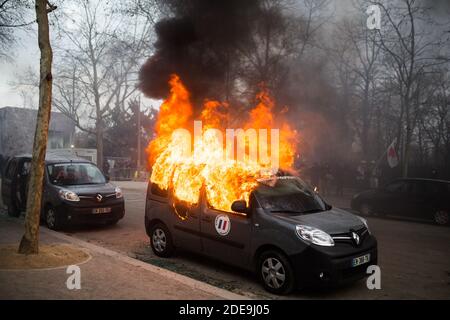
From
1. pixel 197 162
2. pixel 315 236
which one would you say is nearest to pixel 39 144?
pixel 197 162

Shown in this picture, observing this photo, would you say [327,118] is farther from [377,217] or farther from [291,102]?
[377,217]

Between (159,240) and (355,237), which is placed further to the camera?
(159,240)

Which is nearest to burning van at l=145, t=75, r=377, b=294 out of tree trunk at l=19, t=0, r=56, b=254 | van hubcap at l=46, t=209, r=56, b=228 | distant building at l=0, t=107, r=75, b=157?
tree trunk at l=19, t=0, r=56, b=254

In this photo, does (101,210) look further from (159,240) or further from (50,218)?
(159,240)

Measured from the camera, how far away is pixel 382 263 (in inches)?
281

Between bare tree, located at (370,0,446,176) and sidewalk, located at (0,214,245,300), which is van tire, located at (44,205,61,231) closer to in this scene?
sidewalk, located at (0,214,245,300)

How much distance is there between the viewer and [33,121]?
4009 centimetres

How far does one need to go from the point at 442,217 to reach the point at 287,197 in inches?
318

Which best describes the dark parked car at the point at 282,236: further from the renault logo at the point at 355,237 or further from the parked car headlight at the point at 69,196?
the parked car headlight at the point at 69,196

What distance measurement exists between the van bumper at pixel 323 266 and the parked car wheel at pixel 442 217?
819 centimetres

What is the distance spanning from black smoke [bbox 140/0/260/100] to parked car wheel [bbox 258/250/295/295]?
235 inches

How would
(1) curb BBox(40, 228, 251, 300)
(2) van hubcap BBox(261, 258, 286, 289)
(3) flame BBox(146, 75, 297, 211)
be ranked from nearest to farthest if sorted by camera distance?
(1) curb BBox(40, 228, 251, 300) → (2) van hubcap BBox(261, 258, 286, 289) → (3) flame BBox(146, 75, 297, 211)

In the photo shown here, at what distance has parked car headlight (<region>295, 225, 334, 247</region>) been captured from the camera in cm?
525
